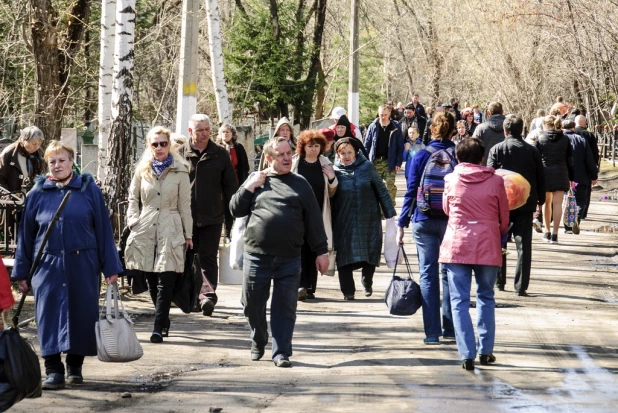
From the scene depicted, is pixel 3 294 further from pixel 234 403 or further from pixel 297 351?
pixel 297 351

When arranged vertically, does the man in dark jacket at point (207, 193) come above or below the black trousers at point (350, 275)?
above

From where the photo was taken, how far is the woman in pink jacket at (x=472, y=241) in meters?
8.41

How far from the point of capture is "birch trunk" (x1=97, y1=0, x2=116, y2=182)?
536 inches

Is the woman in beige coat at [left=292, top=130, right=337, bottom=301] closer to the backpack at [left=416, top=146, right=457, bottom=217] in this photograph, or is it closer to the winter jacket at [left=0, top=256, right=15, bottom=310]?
the backpack at [left=416, top=146, right=457, bottom=217]

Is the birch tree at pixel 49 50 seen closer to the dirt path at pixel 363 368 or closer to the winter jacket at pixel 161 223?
the dirt path at pixel 363 368

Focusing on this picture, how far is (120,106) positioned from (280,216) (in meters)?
4.99

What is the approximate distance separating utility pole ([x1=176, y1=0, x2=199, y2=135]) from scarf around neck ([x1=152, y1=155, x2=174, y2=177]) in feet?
18.1

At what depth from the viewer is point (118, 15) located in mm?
12867

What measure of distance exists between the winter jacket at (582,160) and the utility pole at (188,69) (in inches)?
262

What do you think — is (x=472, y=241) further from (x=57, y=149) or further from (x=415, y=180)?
(x=57, y=149)

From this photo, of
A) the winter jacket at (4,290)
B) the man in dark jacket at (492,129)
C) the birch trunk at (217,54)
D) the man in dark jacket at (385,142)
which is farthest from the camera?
the birch trunk at (217,54)

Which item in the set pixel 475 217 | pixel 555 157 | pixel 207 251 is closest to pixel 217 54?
pixel 555 157

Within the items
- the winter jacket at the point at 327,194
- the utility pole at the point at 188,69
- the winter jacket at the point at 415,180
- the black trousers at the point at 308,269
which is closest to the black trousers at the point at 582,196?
the utility pole at the point at 188,69

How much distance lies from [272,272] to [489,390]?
6.40 ft
